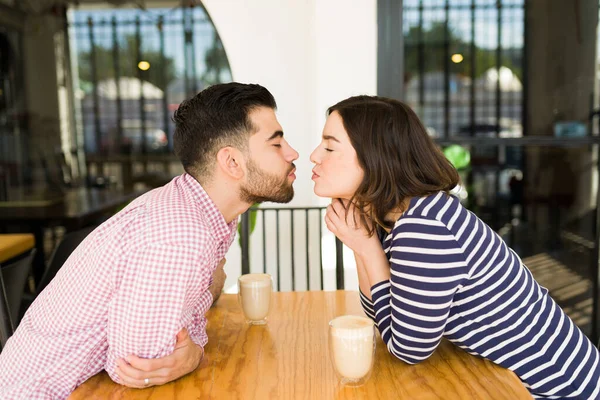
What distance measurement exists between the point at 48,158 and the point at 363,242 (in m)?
4.55

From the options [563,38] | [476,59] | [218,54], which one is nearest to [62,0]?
[218,54]

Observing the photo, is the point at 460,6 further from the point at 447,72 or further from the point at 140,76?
the point at 140,76

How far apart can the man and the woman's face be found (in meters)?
0.17

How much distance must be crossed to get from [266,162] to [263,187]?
0.06 metres

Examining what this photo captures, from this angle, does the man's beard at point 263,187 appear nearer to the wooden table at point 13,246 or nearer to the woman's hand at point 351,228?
the woman's hand at point 351,228

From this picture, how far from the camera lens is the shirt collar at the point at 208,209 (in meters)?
1.33

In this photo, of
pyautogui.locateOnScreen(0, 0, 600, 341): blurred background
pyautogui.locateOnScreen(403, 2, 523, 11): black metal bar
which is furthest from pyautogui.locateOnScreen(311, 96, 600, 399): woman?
pyautogui.locateOnScreen(403, 2, 523, 11): black metal bar

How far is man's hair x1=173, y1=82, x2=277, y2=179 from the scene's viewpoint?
147cm

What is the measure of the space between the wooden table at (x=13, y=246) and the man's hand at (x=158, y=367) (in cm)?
165

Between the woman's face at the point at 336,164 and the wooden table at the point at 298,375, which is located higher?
the woman's face at the point at 336,164

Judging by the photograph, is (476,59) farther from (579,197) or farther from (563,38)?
(579,197)

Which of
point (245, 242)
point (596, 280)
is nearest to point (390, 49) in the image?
point (245, 242)

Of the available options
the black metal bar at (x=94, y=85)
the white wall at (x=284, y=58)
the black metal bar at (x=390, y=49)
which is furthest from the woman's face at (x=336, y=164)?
the black metal bar at (x=94, y=85)

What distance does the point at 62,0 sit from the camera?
5305 mm
